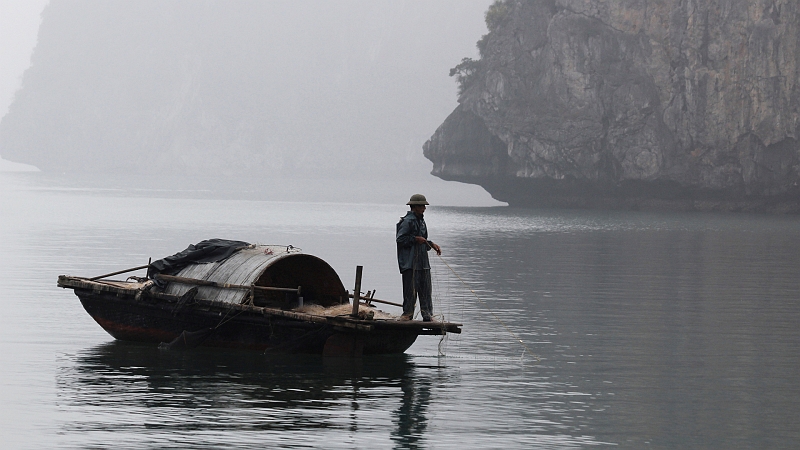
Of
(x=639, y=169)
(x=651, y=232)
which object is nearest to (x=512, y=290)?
(x=651, y=232)

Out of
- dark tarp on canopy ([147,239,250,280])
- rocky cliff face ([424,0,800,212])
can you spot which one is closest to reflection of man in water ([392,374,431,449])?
dark tarp on canopy ([147,239,250,280])

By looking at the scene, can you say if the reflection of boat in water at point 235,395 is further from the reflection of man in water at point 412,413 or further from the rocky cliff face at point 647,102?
the rocky cliff face at point 647,102

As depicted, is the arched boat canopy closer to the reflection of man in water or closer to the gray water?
the gray water

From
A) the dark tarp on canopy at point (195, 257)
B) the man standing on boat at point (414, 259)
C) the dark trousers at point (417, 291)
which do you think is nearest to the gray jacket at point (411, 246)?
the man standing on boat at point (414, 259)

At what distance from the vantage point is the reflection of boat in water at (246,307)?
19984 mm

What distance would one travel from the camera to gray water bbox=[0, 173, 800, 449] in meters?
15.2

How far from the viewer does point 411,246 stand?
66.1 feet

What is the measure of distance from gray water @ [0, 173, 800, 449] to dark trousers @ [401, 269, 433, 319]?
3.35ft

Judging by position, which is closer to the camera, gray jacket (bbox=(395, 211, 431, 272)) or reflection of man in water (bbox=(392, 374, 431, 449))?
reflection of man in water (bbox=(392, 374, 431, 449))

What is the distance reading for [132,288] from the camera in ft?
70.5

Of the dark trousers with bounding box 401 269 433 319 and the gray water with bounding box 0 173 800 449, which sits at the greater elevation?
the dark trousers with bounding box 401 269 433 319

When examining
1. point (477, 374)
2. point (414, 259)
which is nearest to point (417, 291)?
point (414, 259)

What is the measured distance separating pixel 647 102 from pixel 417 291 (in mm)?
→ 79008

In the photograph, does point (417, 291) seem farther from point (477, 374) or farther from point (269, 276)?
point (269, 276)
